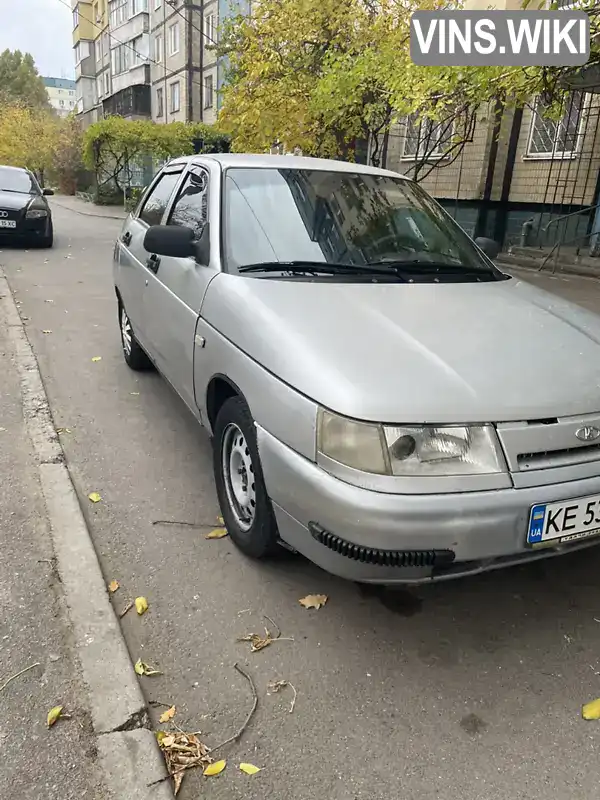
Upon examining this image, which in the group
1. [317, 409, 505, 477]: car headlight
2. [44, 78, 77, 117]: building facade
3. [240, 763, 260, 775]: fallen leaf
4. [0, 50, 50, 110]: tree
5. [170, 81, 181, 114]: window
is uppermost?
[44, 78, 77, 117]: building facade

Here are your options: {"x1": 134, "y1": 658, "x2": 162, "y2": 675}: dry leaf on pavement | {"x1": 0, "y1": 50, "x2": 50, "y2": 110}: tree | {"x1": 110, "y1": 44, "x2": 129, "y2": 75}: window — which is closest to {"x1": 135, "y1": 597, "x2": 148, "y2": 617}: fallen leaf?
{"x1": 134, "y1": 658, "x2": 162, "y2": 675}: dry leaf on pavement

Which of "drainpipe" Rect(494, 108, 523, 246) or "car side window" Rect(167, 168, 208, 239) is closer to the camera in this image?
"car side window" Rect(167, 168, 208, 239)

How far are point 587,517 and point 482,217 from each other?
1474 cm

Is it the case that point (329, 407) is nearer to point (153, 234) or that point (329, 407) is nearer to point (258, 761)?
point (258, 761)

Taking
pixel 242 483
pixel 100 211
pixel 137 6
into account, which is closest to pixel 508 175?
pixel 242 483

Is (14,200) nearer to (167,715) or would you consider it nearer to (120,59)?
(167,715)

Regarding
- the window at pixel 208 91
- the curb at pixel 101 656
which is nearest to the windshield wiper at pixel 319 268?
the curb at pixel 101 656

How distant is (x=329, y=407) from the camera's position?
214cm

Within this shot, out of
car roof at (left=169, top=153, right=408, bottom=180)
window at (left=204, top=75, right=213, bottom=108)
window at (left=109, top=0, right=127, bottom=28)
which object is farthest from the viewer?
window at (left=109, top=0, right=127, bottom=28)

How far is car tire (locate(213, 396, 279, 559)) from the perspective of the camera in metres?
2.62

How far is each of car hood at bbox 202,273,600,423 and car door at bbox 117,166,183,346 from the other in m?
1.58

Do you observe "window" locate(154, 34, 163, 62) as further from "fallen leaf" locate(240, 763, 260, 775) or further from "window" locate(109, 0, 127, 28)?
"fallen leaf" locate(240, 763, 260, 775)

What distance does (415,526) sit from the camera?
2047mm

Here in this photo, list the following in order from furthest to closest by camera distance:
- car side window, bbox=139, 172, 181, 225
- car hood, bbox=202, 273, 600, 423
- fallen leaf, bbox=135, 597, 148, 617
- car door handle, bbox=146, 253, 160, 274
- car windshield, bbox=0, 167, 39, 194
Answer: car windshield, bbox=0, 167, 39, 194 < car side window, bbox=139, 172, 181, 225 < car door handle, bbox=146, 253, 160, 274 < fallen leaf, bbox=135, 597, 148, 617 < car hood, bbox=202, 273, 600, 423
